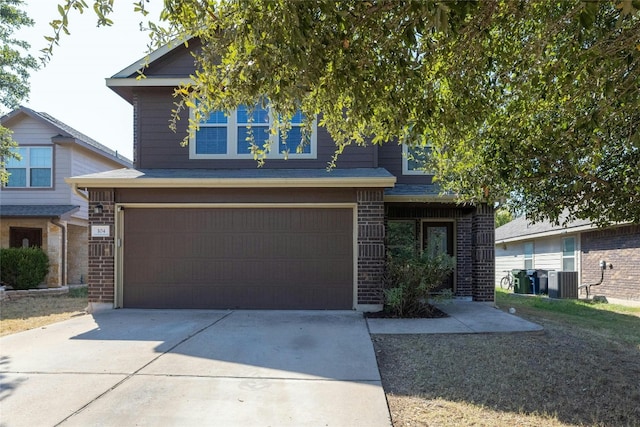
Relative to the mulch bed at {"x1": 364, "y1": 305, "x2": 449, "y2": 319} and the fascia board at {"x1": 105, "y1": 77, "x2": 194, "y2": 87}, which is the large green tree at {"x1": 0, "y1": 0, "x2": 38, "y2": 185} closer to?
the fascia board at {"x1": 105, "y1": 77, "x2": 194, "y2": 87}

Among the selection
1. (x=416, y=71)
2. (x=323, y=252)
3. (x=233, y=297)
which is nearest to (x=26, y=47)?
(x=233, y=297)

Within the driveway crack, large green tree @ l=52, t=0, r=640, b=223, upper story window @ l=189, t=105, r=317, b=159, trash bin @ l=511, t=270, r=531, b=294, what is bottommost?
trash bin @ l=511, t=270, r=531, b=294

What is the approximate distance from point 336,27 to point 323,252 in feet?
19.8

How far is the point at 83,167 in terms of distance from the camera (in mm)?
16438

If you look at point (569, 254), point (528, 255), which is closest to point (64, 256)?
point (569, 254)

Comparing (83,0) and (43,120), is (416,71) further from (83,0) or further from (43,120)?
(43,120)

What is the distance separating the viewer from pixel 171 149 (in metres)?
10.6

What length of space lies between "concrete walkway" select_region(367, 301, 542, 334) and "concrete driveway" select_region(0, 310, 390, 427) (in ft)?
1.57

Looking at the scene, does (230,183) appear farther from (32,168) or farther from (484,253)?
(32,168)

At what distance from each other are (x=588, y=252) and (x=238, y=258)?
44.5 ft

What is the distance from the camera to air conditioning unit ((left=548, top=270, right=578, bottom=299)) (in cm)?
1570

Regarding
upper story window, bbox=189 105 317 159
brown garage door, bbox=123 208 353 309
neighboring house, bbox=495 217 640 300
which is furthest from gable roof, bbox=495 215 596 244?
upper story window, bbox=189 105 317 159

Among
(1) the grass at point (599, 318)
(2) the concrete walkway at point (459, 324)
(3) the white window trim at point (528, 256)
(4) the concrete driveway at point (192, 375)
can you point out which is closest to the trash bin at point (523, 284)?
(1) the grass at point (599, 318)

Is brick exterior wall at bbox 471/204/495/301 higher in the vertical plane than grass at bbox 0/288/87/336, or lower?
higher
